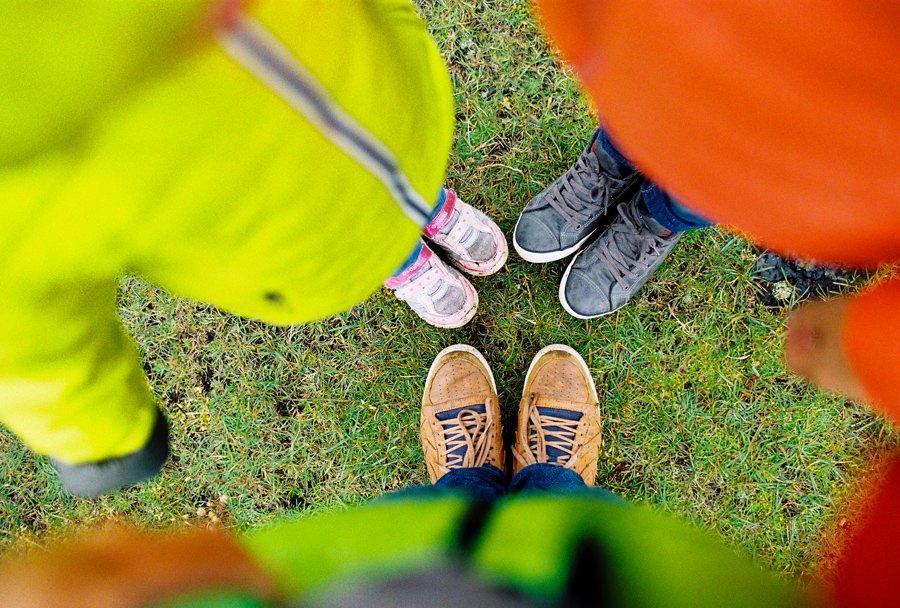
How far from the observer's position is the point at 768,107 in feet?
1.62

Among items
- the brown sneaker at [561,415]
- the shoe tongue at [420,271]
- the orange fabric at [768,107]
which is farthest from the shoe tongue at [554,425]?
the orange fabric at [768,107]

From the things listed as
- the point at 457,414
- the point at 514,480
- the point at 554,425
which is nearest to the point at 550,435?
the point at 554,425

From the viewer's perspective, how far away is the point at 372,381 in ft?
5.74

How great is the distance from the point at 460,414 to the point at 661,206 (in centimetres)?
82

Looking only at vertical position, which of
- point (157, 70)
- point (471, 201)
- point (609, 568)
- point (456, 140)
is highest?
point (157, 70)

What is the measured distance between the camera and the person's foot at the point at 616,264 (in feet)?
5.07

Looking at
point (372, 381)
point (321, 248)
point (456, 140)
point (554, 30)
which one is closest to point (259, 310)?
point (321, 248)

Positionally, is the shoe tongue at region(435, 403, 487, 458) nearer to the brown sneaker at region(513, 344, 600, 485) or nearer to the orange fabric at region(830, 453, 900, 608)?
the brown sneaker at region(513, 344, 600, 485)

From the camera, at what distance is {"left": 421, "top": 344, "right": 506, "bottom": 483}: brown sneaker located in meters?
1.67

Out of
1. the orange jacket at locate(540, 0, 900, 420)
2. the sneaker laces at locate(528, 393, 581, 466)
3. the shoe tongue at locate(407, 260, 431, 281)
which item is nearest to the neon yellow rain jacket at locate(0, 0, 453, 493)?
the orange jacket at locate(540, 0, 900, 420)

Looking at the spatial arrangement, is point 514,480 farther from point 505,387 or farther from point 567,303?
point 567,303

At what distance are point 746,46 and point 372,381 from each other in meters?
1.45

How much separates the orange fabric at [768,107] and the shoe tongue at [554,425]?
3.63 feet

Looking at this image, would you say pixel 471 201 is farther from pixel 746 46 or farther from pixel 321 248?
pixel 746 46
